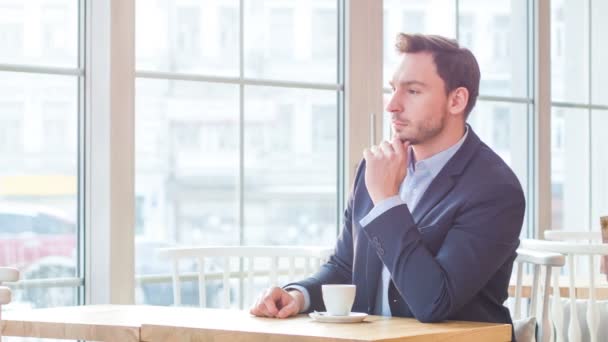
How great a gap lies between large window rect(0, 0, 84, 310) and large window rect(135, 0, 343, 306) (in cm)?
20

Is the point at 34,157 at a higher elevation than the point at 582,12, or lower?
lower

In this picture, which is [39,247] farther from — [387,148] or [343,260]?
[387,148]

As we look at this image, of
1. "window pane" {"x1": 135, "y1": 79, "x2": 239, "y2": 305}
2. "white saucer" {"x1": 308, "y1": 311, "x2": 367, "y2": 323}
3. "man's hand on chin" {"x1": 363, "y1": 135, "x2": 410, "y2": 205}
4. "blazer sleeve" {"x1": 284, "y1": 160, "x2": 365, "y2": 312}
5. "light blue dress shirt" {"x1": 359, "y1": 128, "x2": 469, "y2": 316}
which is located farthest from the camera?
"window pane" {"x1": 135, "y1": 79, "x2": 239, "y2": 305}

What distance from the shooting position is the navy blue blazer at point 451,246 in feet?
6.40

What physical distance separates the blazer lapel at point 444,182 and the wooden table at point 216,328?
25cm

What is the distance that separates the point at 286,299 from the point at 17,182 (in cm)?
109

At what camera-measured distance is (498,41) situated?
4109 millimetres

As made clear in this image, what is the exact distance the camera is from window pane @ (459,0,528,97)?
13.1ft

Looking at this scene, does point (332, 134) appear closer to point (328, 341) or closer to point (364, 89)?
point (364, 89)

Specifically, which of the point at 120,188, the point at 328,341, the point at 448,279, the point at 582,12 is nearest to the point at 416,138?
the point at 448,279

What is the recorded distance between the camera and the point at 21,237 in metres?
2.86

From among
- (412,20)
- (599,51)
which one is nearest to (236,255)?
(412,20)

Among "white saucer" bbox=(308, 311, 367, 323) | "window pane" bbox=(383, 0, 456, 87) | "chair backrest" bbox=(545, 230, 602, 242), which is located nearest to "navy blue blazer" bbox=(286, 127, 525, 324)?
"white saucer" bbox=(308, 311, 367, 323)

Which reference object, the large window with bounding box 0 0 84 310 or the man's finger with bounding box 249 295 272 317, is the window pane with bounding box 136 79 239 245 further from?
the man's finger with bounding box 249 295 272 317
